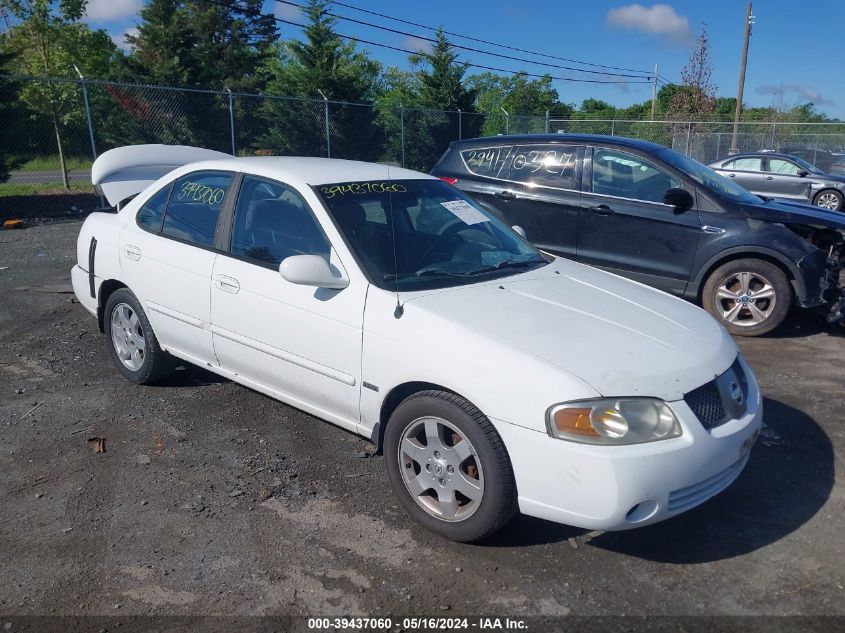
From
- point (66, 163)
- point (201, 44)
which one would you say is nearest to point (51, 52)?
point (66, 163)

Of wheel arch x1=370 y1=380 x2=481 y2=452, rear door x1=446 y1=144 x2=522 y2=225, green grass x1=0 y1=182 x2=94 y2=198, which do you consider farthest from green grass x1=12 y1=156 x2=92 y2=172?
wheel arch x1=370 y1=380 x2=481 y2=452

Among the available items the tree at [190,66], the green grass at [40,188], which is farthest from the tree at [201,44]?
the green grass at [40,188]

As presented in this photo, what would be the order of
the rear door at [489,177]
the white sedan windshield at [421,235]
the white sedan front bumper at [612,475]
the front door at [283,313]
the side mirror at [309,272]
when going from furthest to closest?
the rear door at [489,177], the white sedan windshield at [421,235], the front door at [283,313], the side mirror at [309,272], the white sedan front bumper at [612,475]

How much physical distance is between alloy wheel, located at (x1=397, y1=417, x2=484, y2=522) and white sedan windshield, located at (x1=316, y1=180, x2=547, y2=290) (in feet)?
2.49

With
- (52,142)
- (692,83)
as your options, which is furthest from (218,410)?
(692,83)

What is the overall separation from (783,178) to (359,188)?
611 inches

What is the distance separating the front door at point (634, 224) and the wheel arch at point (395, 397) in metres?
4.25

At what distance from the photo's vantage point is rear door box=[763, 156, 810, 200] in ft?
54.4

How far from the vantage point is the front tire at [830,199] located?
1606 cm

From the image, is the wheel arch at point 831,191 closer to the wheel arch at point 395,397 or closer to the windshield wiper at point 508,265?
the windshield wiper at point 508,265

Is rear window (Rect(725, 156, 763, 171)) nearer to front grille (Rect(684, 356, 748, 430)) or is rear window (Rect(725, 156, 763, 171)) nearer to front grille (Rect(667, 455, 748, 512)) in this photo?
front grille (Rect(684, 356, 748, 430))

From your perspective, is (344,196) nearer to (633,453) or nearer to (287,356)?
(287,356)

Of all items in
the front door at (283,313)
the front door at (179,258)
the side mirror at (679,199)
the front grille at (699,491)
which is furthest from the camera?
the side mirror at (679,199)

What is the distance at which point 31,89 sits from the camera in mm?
18578
